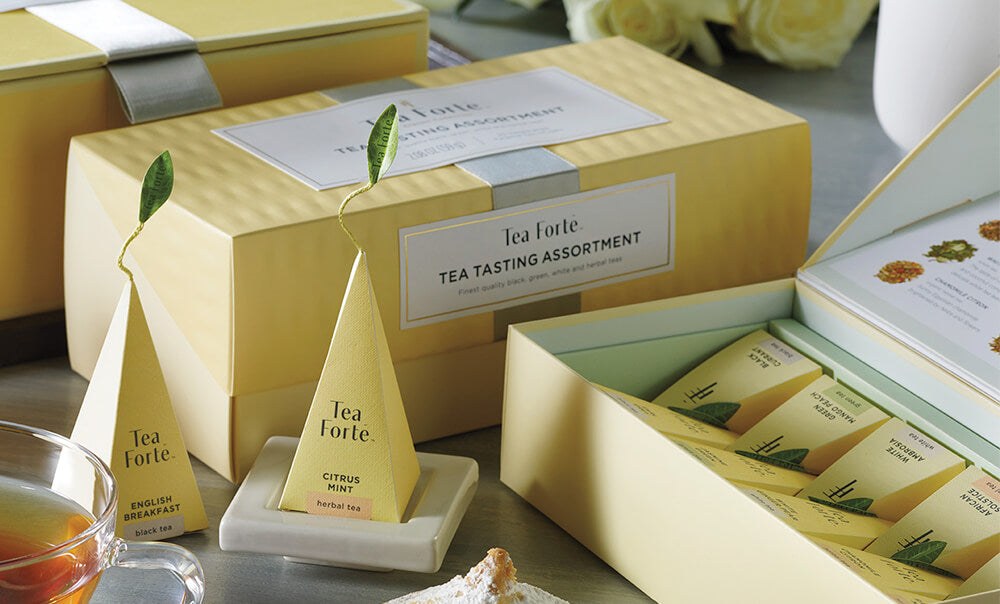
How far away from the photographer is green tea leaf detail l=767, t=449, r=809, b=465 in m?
0.67

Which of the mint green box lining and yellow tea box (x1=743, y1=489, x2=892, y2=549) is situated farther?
the mint green box lining

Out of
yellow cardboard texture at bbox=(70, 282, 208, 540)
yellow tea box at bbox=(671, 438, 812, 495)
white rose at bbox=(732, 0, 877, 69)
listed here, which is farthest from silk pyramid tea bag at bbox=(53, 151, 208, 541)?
white rose at bbox=(732, 0, 877, 69)

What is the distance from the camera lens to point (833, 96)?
1.29 meters

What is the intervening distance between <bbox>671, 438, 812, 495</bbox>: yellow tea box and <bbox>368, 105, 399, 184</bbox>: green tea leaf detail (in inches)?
7.6

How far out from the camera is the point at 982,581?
22.5 inches

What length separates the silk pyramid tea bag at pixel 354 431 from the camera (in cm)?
61

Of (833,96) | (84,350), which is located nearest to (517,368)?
(84,350)

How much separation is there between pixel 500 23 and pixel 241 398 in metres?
0.78

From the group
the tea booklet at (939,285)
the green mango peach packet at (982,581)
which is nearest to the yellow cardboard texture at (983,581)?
the green mango peach packet at (982,581)

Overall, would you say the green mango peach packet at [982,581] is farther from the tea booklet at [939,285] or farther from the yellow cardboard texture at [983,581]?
the tea booklet at [939,285]

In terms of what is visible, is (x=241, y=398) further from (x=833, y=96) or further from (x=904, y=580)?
(x=833, y=96)

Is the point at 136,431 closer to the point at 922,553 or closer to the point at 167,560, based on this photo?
the point at 167,560

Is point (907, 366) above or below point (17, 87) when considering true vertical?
below

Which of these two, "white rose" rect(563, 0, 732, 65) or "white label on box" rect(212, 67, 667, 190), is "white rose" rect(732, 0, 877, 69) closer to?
"white rose" rect(563, 0, 732, 65)
